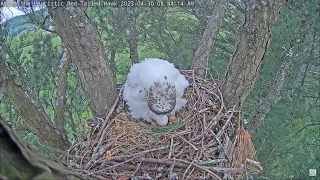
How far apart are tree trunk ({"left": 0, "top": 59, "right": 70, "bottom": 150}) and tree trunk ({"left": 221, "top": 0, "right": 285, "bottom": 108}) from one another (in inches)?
33.4

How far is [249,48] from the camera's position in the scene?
1.94 metres

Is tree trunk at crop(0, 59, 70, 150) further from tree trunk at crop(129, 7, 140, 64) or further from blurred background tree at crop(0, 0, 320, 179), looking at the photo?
tree trunk at crop(129, 7, 140, 64)

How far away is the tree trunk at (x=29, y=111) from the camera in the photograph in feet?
6.72

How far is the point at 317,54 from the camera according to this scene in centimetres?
515

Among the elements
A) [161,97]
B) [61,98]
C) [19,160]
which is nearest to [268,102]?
[61,98]

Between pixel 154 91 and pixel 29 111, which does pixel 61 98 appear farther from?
pixel 154 91

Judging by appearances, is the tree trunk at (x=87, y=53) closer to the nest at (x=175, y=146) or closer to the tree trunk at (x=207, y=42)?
the nest at (x=175, y=146)

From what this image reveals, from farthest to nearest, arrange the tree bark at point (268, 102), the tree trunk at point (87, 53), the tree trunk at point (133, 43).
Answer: the tree trunk at point (133, 43) → the tree bark at point (268, 102) → the tree trunk at point (87, 53)

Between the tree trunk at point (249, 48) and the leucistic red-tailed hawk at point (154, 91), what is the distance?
0.23 metres

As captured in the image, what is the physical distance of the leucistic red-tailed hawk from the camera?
6.15ft

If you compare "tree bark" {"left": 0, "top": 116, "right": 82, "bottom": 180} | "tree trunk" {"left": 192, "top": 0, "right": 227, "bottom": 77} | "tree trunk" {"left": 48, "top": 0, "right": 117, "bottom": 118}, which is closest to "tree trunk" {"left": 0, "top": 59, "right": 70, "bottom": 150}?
"tree trunk" {"left": 48, "top": 0, "right": 117, "bottom": 118}

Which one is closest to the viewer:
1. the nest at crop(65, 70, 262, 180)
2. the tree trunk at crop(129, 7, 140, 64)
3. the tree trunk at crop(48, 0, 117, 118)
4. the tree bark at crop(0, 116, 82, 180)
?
the tree bark at crop(0, 116, 82, 180)

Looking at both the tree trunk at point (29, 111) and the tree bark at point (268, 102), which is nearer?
the tree trunk at point (29, 111)

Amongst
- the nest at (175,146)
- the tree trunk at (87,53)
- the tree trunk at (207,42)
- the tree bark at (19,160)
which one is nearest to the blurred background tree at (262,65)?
the tree trunk at (207,42)
